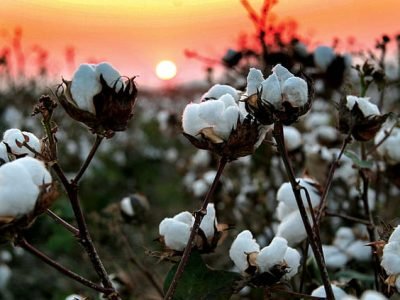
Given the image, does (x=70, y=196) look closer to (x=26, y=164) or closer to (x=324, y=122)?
(x=26, y=164)

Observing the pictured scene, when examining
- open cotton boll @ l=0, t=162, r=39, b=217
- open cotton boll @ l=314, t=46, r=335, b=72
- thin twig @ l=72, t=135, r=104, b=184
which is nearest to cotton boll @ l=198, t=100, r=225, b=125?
thin twig @ l=72, t=135, r=104, b=184

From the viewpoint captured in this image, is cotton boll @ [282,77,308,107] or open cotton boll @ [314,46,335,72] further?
open cotton boll @ [314,46,335,72]

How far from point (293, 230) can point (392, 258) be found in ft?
0.88

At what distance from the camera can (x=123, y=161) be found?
19.5 feet

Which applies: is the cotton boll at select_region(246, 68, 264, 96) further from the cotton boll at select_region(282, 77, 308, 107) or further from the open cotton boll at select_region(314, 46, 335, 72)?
the open cotton boll at select_region(314, 46, 335, 72)

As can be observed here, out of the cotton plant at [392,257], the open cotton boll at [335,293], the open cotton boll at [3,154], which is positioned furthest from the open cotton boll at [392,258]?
the open cotton boll at [3,154]

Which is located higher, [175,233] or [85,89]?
[85,89]

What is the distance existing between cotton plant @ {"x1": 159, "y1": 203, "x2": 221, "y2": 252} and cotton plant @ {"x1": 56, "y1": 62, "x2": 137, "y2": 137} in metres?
0.17

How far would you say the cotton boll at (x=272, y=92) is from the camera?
2.47 ft

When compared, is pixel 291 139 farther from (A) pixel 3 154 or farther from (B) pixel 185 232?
(A) pixel 3 154

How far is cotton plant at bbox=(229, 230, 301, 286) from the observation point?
0.80m

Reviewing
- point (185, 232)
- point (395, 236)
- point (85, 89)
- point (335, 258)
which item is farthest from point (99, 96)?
point (335, 258)

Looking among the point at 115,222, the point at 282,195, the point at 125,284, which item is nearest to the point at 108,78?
the point at 282,195

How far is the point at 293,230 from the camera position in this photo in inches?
38.4
